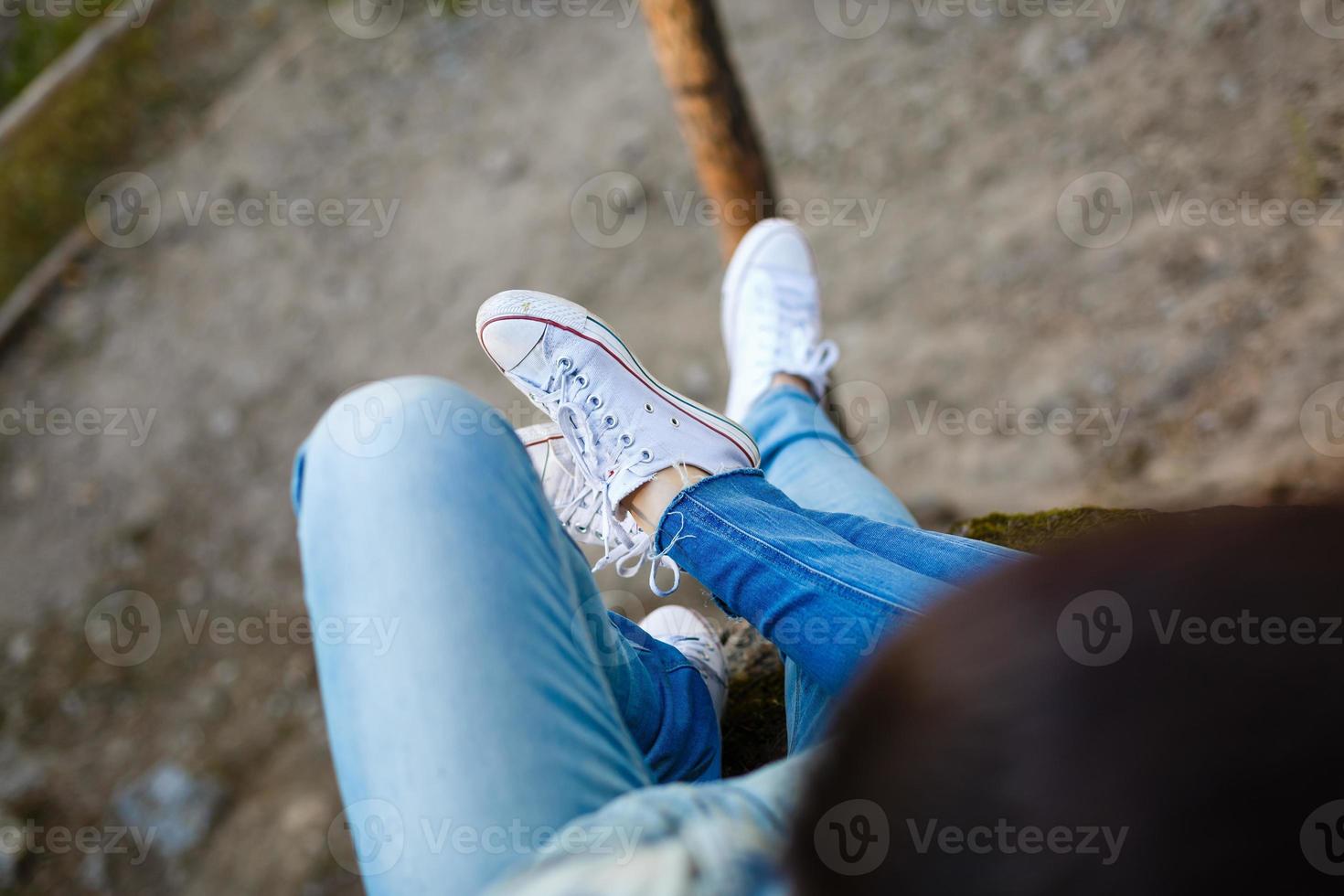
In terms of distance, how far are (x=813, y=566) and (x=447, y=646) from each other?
0.37 m

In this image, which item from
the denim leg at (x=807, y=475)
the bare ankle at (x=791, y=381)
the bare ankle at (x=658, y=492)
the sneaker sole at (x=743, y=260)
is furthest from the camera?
the sneaker sole at (x=743, y=260)

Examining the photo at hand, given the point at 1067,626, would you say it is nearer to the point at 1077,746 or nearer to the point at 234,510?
the point at 1077,746

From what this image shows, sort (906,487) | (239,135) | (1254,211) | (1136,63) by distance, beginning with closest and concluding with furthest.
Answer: (1254,211) < (906,487) < (1136,63) < (239,135)

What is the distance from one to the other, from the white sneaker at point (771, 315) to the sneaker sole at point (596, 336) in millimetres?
396

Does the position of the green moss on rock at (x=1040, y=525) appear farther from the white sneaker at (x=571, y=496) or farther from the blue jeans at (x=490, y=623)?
the white sneaker at (x=571, y=496)

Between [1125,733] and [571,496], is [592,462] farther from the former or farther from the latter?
[1125,733]

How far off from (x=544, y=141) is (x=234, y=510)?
1.66 metres

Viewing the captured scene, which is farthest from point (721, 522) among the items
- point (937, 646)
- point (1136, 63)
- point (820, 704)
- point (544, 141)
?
point (544, 141)

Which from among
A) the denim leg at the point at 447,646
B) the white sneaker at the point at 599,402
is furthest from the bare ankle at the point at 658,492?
the denim leg at the point at 447,646

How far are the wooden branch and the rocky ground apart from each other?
72cm

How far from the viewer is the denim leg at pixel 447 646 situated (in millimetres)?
699

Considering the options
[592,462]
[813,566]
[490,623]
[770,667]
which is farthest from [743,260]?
[490,623]

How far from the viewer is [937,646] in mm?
477

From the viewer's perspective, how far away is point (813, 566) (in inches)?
35.9
